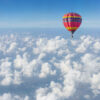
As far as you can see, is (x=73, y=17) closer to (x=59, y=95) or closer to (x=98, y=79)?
(x=59, y=95)

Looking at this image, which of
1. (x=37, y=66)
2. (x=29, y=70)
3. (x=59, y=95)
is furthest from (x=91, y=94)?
(x=37, y=66)

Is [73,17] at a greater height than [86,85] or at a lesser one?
greater

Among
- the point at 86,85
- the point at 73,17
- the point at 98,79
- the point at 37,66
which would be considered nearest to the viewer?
the point at 73,17

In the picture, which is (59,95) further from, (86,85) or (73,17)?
(73,17)

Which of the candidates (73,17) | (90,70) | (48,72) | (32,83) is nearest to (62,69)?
(48,72)

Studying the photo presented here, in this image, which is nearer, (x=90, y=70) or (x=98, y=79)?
(x=98, y=79)

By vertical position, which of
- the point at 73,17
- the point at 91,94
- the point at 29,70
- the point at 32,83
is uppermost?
the point at 73,17

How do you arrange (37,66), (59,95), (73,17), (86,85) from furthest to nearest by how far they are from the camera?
(37,66) < (86,85) < (59,95) < (73,17)
